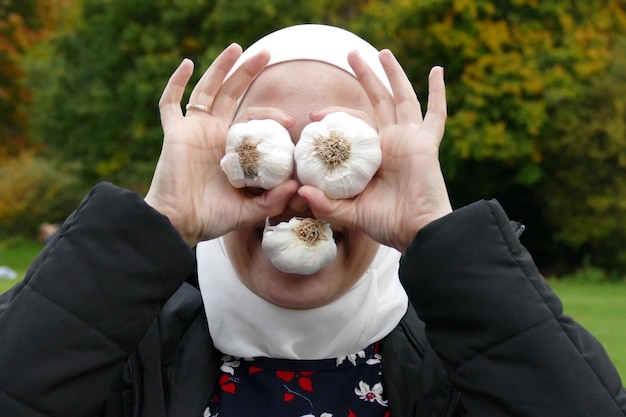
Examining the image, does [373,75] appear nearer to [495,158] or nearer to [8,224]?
[495,158]

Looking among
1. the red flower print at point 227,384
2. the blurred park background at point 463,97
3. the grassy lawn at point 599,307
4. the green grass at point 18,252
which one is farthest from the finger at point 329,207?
the green grass at point 18,252

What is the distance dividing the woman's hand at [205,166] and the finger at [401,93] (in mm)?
339

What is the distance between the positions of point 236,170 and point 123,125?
24.5m

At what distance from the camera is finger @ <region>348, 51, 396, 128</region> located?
2518 millimetres

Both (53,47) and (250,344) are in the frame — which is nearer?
(250,344)

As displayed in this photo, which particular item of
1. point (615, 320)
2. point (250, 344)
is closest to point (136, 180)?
point (615, 320)

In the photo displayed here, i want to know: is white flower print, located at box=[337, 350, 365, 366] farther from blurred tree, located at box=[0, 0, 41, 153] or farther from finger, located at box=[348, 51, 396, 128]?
blurred tree, located at box=[0, 0, 41, 153]

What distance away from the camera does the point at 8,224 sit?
28.0 m

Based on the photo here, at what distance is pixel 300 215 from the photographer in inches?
99.0

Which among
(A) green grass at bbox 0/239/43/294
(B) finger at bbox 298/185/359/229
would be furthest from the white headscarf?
(A) green grass at bbox 0/239/43/294

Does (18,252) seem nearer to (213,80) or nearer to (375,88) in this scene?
(213,80)

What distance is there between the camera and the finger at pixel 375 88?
2518 millimetres

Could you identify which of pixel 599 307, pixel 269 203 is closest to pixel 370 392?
pixel 269 203

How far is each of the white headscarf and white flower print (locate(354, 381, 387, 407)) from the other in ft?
0.34
